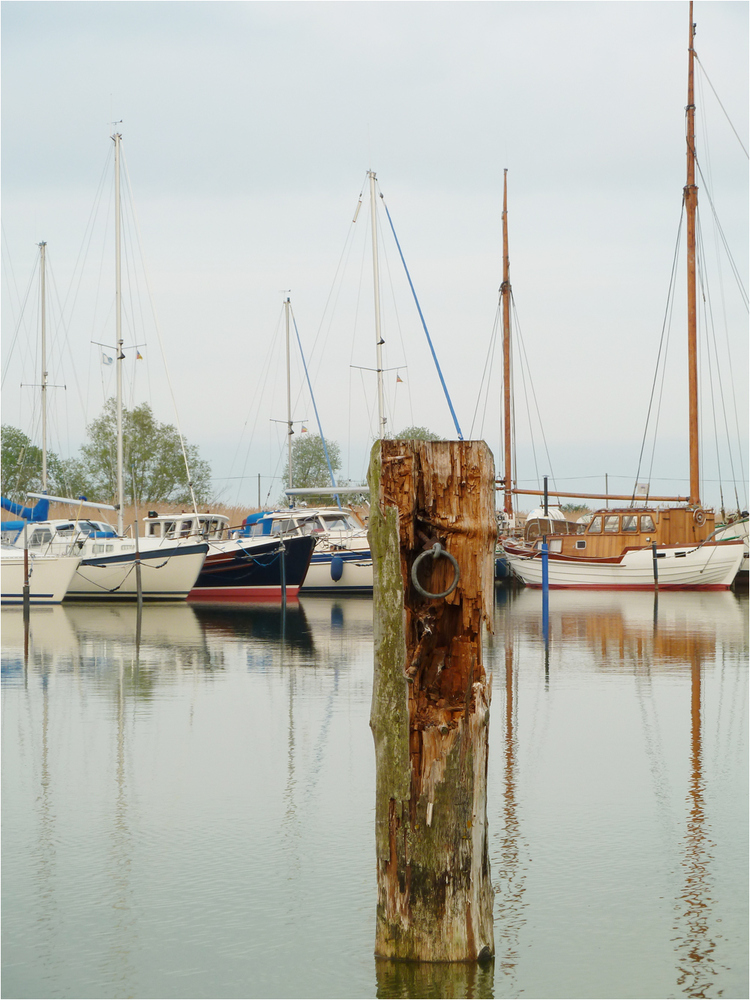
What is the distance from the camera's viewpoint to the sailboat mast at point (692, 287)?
1550 inches

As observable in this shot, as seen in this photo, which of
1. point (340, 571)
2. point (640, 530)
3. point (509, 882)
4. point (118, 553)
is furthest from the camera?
point (640, 530)

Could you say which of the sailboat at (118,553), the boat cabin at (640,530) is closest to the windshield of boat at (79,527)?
the sailboat at (118,553)

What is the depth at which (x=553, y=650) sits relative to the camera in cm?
1898

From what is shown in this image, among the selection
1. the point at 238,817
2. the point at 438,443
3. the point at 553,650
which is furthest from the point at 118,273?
the point at 438,443

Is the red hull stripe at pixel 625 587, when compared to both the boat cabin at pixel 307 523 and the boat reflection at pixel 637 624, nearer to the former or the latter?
the boat reflection at pixel 637 624

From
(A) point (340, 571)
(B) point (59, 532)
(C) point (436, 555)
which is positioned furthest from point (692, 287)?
(C) point (436, 555)

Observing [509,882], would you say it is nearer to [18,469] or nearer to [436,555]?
[436,555]

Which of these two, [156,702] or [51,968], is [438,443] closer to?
[51,968]

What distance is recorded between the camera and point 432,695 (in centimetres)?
563

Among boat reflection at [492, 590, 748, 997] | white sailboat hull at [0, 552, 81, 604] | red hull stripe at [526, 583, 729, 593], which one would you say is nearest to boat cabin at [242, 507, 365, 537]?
boat reflection at [492, 590, 748, 997]

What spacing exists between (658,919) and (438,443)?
10.6ft

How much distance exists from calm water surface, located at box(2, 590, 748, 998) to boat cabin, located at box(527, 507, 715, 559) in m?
22.5

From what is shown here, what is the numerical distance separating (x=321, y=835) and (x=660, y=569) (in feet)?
101

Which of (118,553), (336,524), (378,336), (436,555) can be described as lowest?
(118,553)
